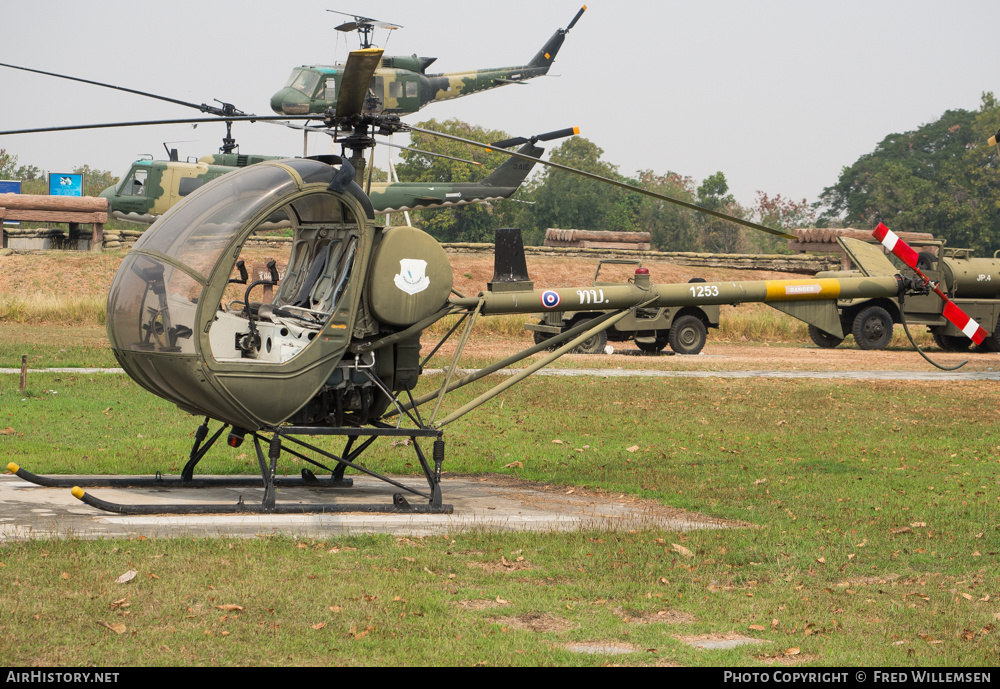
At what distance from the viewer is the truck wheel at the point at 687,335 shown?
25.9 m

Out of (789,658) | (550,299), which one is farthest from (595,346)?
(789,658)

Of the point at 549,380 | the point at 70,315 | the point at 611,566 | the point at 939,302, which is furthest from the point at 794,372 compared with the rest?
the point at 70,315

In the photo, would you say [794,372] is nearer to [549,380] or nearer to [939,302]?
[549,380]

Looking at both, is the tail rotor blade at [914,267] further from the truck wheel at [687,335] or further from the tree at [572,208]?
the tree at [572,208]

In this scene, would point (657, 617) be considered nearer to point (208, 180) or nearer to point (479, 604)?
point (479, 604)

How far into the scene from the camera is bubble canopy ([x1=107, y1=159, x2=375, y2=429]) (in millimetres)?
9016

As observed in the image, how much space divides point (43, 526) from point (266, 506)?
1810mm

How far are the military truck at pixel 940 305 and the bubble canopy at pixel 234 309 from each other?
815 inches

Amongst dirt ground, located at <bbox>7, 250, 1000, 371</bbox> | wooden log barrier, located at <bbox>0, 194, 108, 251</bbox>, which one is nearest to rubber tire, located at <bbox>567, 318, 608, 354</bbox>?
dirt ground, located at <bbox>7, 250, 1000, 371</bbox>

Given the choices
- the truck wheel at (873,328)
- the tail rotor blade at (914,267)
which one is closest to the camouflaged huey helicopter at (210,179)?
the truck wheel at (873,328)

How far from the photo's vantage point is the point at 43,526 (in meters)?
8.50

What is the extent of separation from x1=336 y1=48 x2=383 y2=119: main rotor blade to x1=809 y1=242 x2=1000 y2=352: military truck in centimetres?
2109

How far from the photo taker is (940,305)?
2856 cm

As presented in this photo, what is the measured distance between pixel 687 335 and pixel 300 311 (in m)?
17.3
